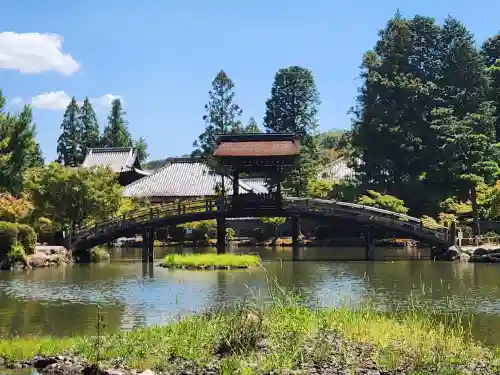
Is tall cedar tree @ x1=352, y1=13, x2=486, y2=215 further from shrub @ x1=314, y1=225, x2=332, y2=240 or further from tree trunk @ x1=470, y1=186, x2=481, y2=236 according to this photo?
shrub @ x1=314, y1=225, x2=332, y2=240

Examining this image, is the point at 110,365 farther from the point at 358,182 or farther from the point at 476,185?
the point at 358,182

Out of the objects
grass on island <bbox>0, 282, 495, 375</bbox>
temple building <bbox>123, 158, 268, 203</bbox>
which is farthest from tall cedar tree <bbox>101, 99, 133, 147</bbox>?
grass on island <bbox>0, 282, 495, 375</bbox>

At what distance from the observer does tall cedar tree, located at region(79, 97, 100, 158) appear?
8088 centimetres

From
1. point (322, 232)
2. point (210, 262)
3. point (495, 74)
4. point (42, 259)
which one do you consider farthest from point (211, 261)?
point (495, 74)

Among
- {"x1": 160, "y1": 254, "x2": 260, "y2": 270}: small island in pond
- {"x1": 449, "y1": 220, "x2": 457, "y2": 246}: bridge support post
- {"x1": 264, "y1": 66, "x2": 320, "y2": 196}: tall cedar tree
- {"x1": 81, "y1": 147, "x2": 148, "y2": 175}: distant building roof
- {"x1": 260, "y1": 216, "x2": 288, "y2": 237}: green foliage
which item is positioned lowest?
{"x1": 160, "y1": 254, "x2": 260, "y2": 270}: small island in pond

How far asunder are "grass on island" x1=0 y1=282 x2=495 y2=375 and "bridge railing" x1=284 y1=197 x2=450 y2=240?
22.7 metres

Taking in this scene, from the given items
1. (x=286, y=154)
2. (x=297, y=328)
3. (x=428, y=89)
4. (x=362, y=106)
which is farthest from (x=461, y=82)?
(x=297, y=328)

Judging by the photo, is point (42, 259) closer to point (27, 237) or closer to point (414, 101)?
point (27, 237)

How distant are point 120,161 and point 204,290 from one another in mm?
44218

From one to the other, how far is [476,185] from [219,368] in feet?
114

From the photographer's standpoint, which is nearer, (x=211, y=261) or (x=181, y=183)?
(x=211, y=261)

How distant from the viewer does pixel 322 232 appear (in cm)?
5103

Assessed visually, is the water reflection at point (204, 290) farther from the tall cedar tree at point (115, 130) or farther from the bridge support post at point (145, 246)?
the tall cedar tree at point (115, 130)

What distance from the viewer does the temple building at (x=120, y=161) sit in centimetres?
6309
